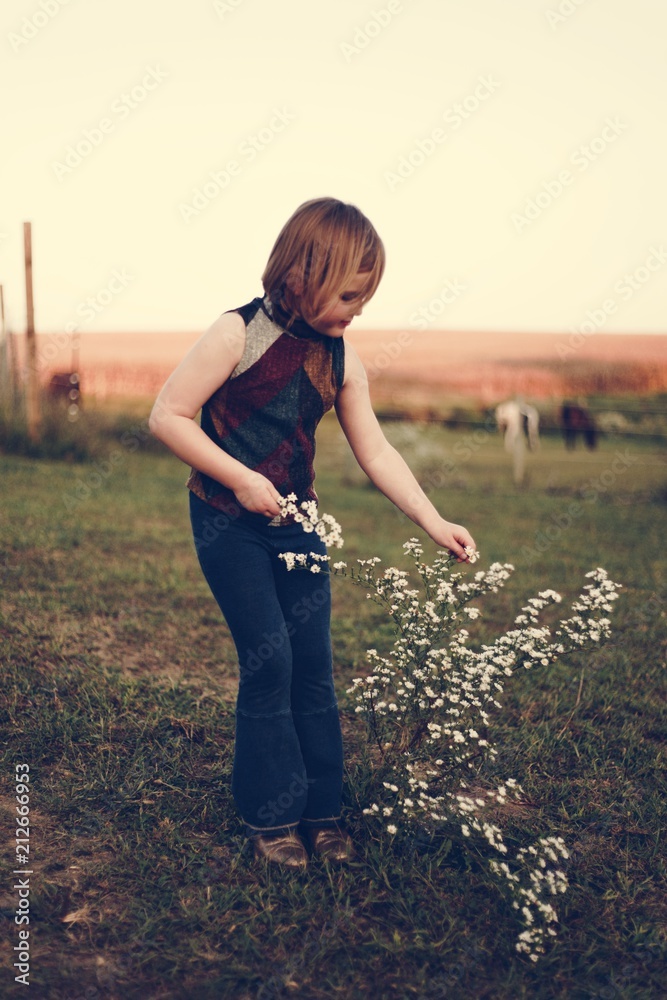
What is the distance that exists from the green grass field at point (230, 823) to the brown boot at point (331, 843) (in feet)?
0.15

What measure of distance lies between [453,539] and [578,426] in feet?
41.3

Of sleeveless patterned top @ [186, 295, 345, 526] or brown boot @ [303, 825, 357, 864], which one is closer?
sleeveless patterned top @ [186, 295, 345, 526]

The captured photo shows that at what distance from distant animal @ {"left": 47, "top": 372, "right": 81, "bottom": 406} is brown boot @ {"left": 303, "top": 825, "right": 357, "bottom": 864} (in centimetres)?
988

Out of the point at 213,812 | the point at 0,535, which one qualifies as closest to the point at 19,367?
the point at 0,535

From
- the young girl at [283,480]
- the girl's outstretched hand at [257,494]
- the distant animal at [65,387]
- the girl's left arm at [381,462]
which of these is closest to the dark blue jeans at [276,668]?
the young girl at [283,480]

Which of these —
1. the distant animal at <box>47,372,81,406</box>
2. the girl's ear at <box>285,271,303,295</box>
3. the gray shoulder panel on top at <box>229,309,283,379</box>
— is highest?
the distant animal at <box>47,372,81,406</box>

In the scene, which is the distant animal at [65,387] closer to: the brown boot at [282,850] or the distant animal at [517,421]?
the distant animal at [517,421]

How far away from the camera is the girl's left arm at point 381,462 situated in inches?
97.8

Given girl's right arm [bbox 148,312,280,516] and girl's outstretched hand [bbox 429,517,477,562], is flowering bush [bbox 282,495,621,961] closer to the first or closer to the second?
girl's outstretched hand [bbox 429,517,477,562]

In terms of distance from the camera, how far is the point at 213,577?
91.7 inches

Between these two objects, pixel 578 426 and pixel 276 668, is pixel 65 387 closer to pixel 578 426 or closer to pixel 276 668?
pixel 578 426

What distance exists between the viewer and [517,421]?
13.3 metres

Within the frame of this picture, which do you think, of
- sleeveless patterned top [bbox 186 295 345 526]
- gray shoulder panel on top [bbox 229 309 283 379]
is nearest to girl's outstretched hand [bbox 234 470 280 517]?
sleeveless patterned top [bbox 186 295 345 526]

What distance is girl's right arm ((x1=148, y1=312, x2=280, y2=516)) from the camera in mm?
2162
